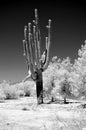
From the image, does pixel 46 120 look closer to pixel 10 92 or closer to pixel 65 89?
pixel 65 89

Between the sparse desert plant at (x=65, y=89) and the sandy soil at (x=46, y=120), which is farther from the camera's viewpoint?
the sparse desert plant at (x=65, y=89)

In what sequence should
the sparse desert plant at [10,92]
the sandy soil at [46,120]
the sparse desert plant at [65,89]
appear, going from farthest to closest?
the sparse desert plant at [10,92], the sparse desert plant at [65,89], the sandy soil at [46,120]

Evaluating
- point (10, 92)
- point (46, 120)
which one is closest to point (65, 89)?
point (10, 92)

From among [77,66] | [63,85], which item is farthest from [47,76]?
[77,66]

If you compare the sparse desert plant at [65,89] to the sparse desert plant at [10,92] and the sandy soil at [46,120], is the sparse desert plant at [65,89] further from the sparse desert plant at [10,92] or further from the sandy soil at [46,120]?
the sparse desert plant at [10,92]

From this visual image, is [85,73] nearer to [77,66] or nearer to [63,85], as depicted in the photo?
[77,66]

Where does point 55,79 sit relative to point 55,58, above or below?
below

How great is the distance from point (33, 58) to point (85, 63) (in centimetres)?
613

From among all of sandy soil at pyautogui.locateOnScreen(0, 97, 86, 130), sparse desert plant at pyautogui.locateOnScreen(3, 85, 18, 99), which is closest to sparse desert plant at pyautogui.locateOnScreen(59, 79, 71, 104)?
sandy soil at pyautogui.locateOnScreen(0, 97, 86, 130)

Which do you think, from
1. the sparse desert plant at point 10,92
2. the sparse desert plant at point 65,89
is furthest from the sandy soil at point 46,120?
the sparse desert plant at point 10,92

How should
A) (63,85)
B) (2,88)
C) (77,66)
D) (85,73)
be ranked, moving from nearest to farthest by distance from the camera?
1. (85,73)
2. (77,66)
3. (63,85)
4. (2,88)

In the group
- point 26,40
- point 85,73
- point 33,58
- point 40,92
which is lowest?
point 40,92

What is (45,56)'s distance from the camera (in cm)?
2056

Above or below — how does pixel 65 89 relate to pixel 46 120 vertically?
above
